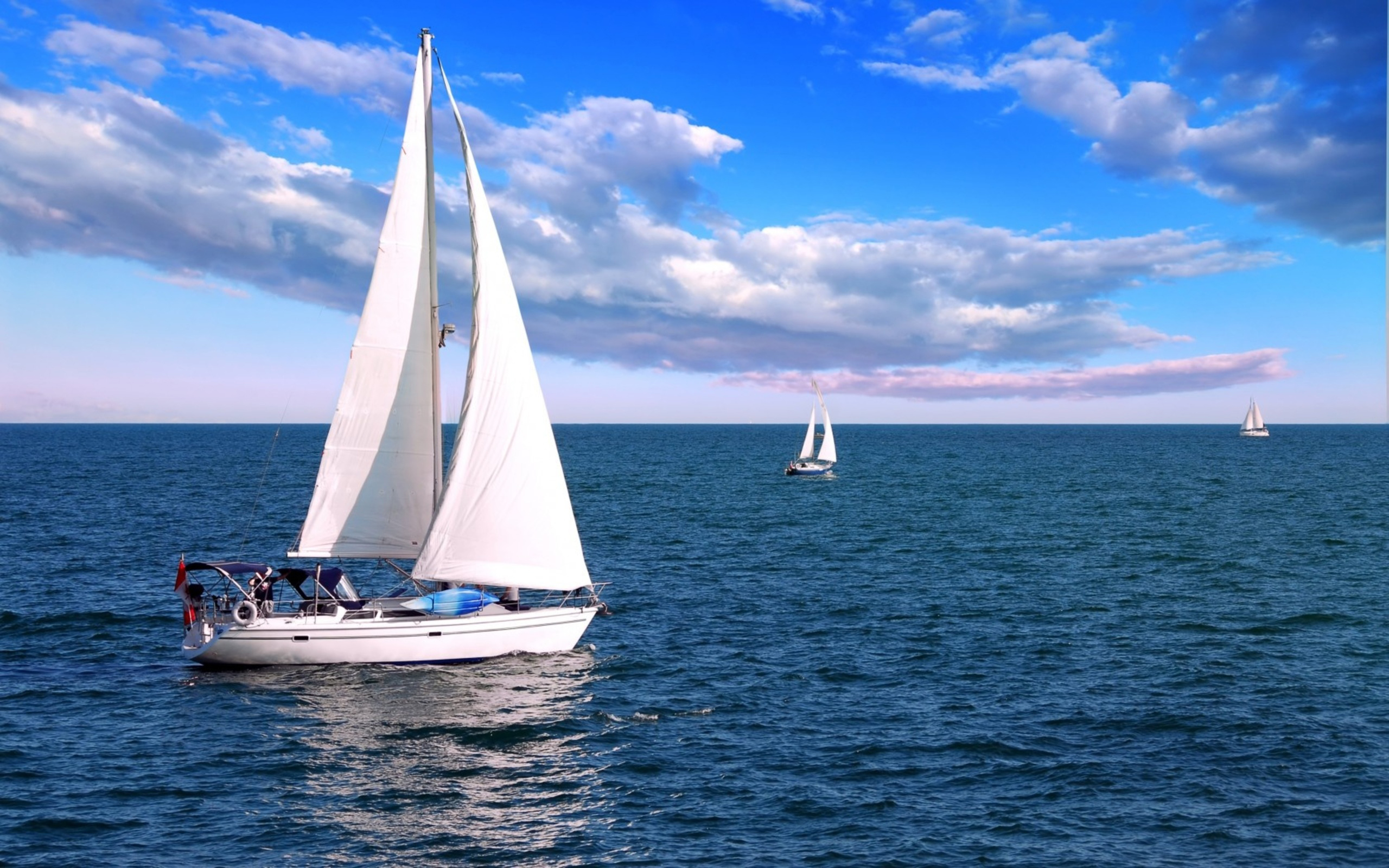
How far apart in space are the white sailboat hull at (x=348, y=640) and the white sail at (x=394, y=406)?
2294 mm

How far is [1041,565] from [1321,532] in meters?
26.4

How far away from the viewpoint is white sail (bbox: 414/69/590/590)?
31469 mm

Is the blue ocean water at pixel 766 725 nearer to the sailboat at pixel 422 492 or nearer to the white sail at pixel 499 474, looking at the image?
the sailboat at pixel 422 492

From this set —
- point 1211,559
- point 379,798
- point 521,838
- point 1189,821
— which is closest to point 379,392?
point 379,798

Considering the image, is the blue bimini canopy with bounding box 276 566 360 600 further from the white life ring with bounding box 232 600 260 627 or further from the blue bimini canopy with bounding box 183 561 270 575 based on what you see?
the white life ring with bounding box 232 600 260 627

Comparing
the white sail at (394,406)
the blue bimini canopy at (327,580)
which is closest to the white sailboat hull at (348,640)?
the blue bimini canopy at (327,580)

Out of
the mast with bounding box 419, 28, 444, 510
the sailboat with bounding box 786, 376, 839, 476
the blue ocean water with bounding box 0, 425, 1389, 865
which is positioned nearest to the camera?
the blue ocean water with bounding box 0, 425, 1389, 865

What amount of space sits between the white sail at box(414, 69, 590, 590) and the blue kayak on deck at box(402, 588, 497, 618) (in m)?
0.61

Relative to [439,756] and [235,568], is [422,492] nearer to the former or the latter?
[235,568]

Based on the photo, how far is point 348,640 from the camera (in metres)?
31.0

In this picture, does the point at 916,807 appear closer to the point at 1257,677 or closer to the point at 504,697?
the point at 504,697

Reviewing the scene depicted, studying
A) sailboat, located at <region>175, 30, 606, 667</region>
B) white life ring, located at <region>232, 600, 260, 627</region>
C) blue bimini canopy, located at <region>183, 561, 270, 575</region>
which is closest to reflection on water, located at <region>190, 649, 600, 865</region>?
sailboat, located at <region>175, 30, 606, 667</region>

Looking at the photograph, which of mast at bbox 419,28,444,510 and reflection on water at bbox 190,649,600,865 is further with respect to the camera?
mast at bbox 419,28,444,510

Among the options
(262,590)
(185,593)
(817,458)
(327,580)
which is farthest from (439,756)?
(817,458)
